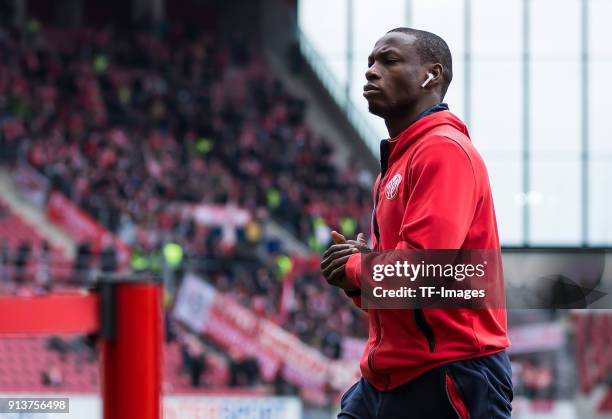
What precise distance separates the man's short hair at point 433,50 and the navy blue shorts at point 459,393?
0.63 meters

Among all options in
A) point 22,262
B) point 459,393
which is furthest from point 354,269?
point 22,262

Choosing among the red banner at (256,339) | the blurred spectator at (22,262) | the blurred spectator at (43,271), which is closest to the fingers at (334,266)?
the red banner at (256,339)

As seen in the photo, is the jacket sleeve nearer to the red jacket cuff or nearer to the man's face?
the red jacket cuff

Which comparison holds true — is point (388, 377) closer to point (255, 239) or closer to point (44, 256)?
point (44, 256)

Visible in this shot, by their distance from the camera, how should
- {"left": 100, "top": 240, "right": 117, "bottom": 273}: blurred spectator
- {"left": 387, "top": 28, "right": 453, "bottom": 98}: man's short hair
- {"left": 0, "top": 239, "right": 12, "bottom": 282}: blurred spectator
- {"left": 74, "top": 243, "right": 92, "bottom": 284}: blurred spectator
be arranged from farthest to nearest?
{"left": 74, "top": 243, "right": 92, "bottom": 284}: blurred spectator → {"left": 100, "top": 240, "right": 117, "bottom": 273}: blurred spectator → {"left": 0, "top": 239, "right": 12, "bottom": 282}: blurred spectator → {"left": 387, "top": 28, "right": 453, "bottom": 98}: man's short hair

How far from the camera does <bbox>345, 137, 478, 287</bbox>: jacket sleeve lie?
2381 mm

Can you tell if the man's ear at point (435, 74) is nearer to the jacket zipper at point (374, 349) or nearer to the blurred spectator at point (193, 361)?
the jacket zipper at point (374, 349)

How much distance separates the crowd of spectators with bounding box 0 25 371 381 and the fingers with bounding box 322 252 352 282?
36.4 feet

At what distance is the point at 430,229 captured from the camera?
2.38 m

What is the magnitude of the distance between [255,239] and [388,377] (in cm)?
1427

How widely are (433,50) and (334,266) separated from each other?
1.77ft

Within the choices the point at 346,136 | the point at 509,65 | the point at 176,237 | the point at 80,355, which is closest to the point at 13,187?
the point at 176,237

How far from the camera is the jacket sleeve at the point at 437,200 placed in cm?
238

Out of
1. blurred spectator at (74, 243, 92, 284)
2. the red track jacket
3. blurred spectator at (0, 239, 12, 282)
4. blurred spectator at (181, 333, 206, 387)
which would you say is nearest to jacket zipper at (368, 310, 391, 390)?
the red track jacket
